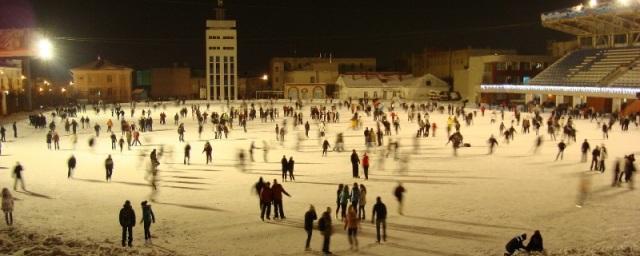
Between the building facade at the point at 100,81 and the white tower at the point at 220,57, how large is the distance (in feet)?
34.2

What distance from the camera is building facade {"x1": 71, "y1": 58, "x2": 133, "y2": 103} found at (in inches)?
2872

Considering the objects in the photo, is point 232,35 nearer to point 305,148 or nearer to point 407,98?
point 407,98

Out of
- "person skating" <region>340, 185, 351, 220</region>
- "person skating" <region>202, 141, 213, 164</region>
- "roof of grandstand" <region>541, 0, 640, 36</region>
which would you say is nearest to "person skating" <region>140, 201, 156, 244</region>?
"person skating" <region>340, 185, 351, 220</region>

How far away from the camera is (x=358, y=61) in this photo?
300ft

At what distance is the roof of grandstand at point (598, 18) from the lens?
46.6 m

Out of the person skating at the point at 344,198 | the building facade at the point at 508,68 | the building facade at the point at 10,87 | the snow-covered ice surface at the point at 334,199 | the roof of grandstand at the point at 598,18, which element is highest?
the roof of grandstand at the point at 598,18

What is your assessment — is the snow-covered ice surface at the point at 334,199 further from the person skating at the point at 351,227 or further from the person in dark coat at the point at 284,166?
the person in dark coat at the point at 284,166

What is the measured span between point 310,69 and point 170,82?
20.0 metres

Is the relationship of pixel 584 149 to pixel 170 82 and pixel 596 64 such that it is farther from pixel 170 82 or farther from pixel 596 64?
pixel 170 82

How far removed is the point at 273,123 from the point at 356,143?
44.9ft

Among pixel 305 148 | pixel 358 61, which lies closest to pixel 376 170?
pixel 305 148

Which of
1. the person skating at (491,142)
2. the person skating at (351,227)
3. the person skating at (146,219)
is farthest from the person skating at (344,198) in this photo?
the person skating at (491,142)

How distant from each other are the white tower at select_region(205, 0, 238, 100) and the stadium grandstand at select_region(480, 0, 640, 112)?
3367 centimetres

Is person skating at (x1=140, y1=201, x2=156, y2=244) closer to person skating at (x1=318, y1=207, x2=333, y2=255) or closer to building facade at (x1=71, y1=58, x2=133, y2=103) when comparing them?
person skating at (x1=318, y1=207, x2=333, y2=255)
